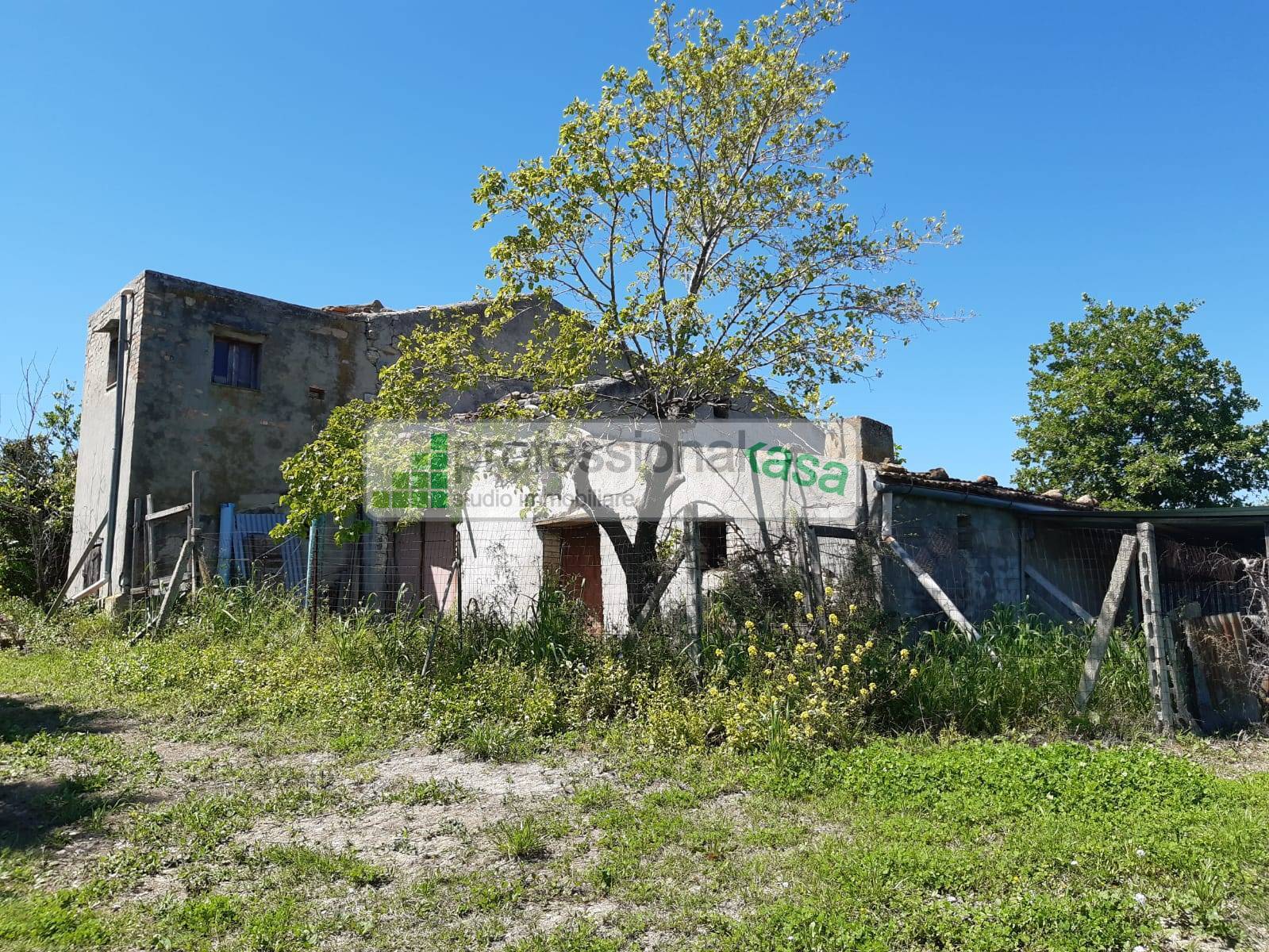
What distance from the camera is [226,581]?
38.7 ft

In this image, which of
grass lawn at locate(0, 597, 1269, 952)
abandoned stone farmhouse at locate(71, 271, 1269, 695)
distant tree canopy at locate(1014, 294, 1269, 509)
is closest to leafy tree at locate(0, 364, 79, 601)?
abandoned stone farmhouse at locate(71, 271, 1269, 695)

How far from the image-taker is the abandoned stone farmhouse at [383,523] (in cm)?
913

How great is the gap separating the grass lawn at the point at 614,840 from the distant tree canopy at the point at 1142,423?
16.3m

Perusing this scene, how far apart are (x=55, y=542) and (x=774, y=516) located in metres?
14.2

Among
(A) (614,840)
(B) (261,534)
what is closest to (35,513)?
(B) (261,534)

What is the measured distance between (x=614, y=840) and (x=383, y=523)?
8.90 m

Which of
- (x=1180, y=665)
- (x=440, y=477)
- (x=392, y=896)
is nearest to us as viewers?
(x=392, y=896)

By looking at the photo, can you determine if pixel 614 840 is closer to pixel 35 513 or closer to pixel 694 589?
pixel 694 589

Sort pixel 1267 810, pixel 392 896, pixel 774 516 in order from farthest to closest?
pixel 774 516, pixel 1267 810, pixel 392 896

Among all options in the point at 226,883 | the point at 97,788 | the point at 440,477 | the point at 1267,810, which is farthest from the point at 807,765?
the point at 440,477

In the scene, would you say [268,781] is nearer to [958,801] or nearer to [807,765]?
[807,765]

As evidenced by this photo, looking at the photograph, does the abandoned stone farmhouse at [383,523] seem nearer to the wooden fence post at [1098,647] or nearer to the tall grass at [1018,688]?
the tall grass at [1018,688]

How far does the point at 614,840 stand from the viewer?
180 inches

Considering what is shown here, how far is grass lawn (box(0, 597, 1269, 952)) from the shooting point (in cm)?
361
